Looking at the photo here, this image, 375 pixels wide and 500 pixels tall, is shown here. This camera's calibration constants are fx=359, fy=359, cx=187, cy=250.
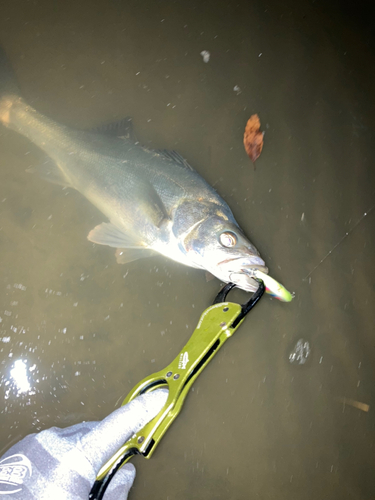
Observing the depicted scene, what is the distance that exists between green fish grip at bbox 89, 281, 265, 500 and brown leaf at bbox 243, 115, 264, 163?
3.99 ft

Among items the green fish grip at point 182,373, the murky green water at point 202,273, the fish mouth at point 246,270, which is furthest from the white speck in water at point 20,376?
the fish mouth at point 246,270

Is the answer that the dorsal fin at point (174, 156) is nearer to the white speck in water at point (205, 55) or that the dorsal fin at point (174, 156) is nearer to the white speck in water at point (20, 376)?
the white speck in water at point (205, 55)

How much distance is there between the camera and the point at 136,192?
230cm

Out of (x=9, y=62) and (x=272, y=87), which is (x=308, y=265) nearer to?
(x=272, y=87)

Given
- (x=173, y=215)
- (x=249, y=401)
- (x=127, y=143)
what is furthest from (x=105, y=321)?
(x=127, y=143)

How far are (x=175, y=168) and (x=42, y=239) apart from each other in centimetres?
99

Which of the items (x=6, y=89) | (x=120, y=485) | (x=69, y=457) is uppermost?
(x=6, y=89)

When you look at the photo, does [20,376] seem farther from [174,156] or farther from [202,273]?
[174,156]

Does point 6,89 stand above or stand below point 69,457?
above

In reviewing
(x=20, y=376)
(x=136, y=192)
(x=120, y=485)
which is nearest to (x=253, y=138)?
(x=136, y=192)

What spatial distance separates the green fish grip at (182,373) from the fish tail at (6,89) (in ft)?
6.45

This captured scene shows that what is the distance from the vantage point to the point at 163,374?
1793mm

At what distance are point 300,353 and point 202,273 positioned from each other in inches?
32.4

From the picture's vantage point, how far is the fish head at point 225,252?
6.40ft
